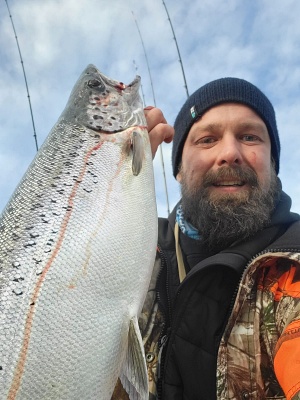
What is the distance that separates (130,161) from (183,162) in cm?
132

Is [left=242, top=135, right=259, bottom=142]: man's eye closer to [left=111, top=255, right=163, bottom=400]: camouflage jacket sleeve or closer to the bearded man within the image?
the bearded man

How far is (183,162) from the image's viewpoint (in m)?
3.36

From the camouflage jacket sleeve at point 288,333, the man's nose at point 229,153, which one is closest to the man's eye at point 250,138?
the man's nose at point 229,153

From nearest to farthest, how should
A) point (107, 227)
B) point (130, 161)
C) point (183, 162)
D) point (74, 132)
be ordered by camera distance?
point (107, 227), point (130, 161), point (74, 132), point (183, 162)

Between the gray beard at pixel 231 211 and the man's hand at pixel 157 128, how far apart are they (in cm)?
61

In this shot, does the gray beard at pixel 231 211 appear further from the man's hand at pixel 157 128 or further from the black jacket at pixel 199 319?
the man's hand at pixel 157 128

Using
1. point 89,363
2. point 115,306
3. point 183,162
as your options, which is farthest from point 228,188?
point 89,363


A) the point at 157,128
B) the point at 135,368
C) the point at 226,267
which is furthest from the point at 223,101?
the point at 135,368

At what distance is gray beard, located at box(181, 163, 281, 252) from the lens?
2742 millimetres

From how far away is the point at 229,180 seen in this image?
9.46ft

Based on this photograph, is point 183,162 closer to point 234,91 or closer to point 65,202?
point 234,91

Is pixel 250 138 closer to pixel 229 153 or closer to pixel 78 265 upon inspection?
pixel 229 153

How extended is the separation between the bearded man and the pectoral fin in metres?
0.58

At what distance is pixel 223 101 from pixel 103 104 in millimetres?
1218
